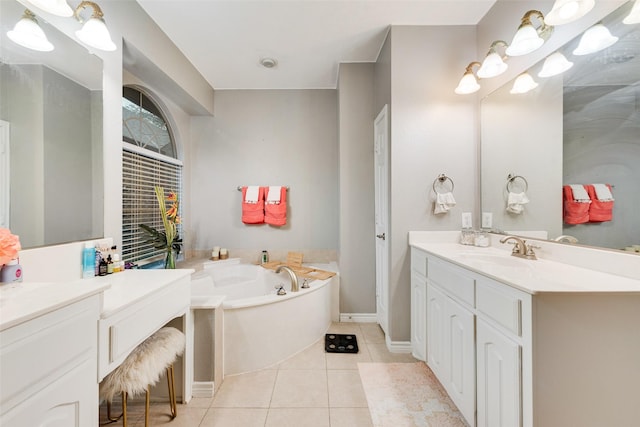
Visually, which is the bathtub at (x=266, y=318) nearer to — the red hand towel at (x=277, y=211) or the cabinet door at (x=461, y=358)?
the red hand towel at (x=277, y=211)

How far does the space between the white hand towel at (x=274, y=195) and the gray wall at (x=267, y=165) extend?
5.2 inches

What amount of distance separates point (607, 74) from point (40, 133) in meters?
2.54

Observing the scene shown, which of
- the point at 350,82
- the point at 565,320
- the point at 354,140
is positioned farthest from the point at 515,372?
the point at 350,82

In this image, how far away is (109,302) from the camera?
92 centimetres

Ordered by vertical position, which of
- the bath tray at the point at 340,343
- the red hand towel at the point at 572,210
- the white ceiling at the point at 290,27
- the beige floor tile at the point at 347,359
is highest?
the white ceiling at the point at 290,27

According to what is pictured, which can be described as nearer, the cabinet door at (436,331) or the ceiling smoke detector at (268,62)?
the cabinet door at (436,331)

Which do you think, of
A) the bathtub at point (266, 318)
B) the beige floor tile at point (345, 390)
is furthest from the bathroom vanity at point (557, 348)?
the bathtub at point (266, 318)

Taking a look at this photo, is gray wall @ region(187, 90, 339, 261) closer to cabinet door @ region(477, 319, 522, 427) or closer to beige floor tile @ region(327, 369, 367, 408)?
beige floor tile @ region(327, 369, 367, 408)

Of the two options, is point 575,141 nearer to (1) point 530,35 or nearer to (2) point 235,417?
(1) point 530,35

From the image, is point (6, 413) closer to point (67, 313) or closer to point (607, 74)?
point (67, 313)

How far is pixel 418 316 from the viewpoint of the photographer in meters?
1.74

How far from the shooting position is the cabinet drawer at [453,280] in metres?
1.18

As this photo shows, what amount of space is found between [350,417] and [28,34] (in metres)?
2.41

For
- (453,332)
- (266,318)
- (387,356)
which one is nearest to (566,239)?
(453,332)
